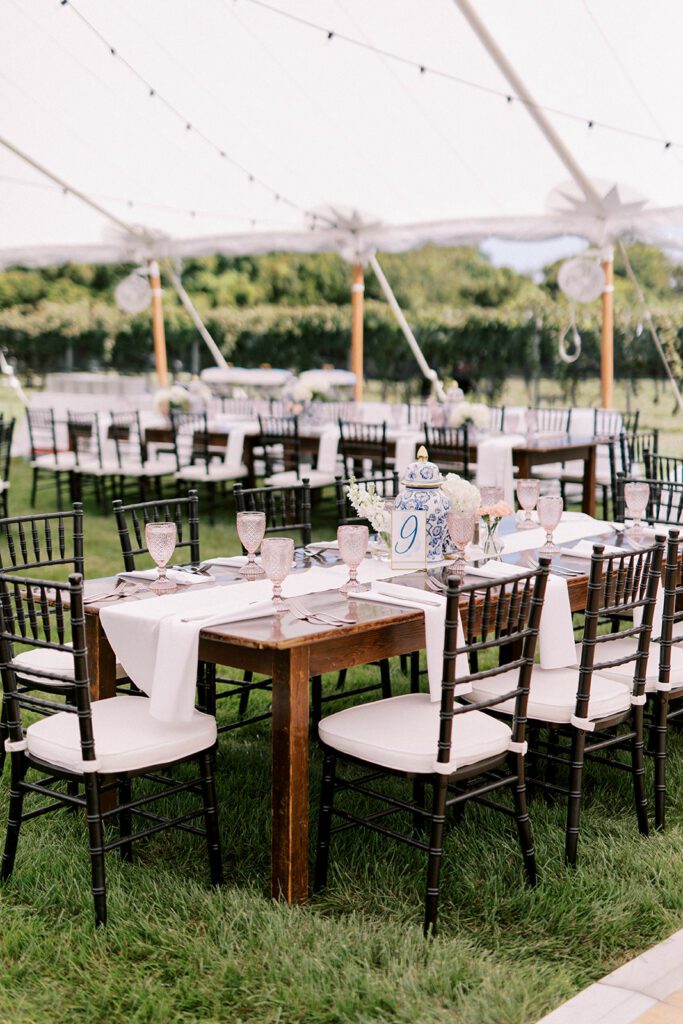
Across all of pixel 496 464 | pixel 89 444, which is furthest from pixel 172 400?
pixel 496 464

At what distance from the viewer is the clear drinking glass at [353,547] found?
3451 millimetres

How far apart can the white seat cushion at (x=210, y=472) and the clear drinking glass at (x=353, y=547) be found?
614cm

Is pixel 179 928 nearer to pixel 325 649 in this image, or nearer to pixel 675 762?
pixel 325 649

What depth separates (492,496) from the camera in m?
4.04

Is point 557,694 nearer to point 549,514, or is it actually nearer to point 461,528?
point 461,528

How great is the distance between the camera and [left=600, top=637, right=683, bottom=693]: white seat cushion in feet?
12.1

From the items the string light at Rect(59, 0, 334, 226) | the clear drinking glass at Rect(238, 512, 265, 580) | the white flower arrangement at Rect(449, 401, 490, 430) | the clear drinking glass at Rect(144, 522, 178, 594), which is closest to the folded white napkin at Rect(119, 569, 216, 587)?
the clear drinking glass at Rect(144, 522, 178, 594)

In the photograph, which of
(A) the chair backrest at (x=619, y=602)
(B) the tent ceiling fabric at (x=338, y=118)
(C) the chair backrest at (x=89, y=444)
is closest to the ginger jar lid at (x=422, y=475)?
(A) the chair backrest at (x=619, y=602)

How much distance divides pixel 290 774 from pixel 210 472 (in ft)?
22.6

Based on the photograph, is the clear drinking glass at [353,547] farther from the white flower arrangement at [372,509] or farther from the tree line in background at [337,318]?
the tree line in background at [337,318]

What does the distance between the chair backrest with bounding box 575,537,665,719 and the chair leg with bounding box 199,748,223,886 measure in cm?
105

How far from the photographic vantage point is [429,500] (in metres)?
3.78

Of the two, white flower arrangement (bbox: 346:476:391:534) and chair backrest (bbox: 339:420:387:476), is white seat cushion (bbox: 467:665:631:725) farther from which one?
chair backrest (bbox: 339:420:387:476)

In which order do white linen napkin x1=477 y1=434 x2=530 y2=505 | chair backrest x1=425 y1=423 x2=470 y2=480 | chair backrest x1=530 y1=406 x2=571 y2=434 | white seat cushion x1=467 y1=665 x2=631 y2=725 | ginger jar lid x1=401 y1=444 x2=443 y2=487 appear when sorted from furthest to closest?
chair backrest x1=530 y1=406 x2=571 y2=434 → chair backrest x1=425 y1=423 x2=470 y2=480 → white linen napkin x1=477 y1=434 x2=530 y2=505 → ginger jar lid x1=401 y1=444 x2=443 y2=487 → white seat cushion x1=467 y1=665 x2=631 y2=725
